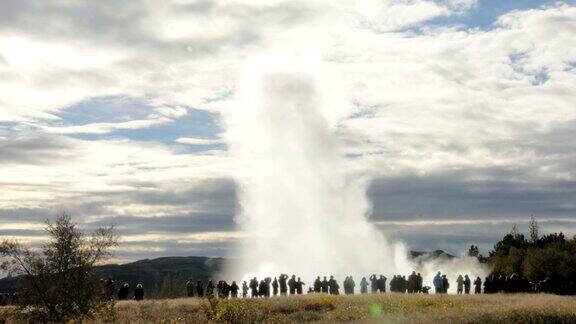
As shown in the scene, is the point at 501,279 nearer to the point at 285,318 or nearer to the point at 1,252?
the point at 285,318

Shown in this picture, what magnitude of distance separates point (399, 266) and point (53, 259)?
106 m

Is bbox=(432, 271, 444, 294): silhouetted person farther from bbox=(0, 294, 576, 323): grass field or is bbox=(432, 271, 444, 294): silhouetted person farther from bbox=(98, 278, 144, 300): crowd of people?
bbox=(98, 278, 144, 300): crowd of people

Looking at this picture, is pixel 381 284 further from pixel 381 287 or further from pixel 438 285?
pixel 438 285

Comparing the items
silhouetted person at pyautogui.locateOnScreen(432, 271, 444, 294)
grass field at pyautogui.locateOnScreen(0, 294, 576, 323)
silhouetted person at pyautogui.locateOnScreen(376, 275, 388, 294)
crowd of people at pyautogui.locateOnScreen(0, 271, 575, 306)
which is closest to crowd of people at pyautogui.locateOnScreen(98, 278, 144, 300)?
crowd of people at pyautogui.locateOnScreen(0, 271, 575, 306)

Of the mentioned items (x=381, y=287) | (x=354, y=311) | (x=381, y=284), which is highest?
(x=381, y=284)

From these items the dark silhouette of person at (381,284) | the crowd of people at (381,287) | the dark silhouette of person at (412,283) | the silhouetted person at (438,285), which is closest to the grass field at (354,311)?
the crowd of people at (381,287)

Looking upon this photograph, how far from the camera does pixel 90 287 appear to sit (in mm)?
35125

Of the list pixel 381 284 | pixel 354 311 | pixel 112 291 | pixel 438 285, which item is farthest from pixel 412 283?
pixel 112 291

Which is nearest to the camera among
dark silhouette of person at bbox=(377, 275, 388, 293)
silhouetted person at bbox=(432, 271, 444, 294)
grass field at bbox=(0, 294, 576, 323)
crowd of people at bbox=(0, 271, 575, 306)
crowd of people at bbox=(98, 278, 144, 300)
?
grass field at bbox=(0, 294, 576, 323)

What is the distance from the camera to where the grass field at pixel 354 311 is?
3375 centimetres

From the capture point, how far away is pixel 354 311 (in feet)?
126

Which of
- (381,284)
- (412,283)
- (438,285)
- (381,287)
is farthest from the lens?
(412,283)

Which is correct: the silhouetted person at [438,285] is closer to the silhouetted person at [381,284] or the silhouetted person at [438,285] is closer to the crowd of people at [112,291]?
the silhouetted person at [381,284]

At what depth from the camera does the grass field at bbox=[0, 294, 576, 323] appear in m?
33.8
